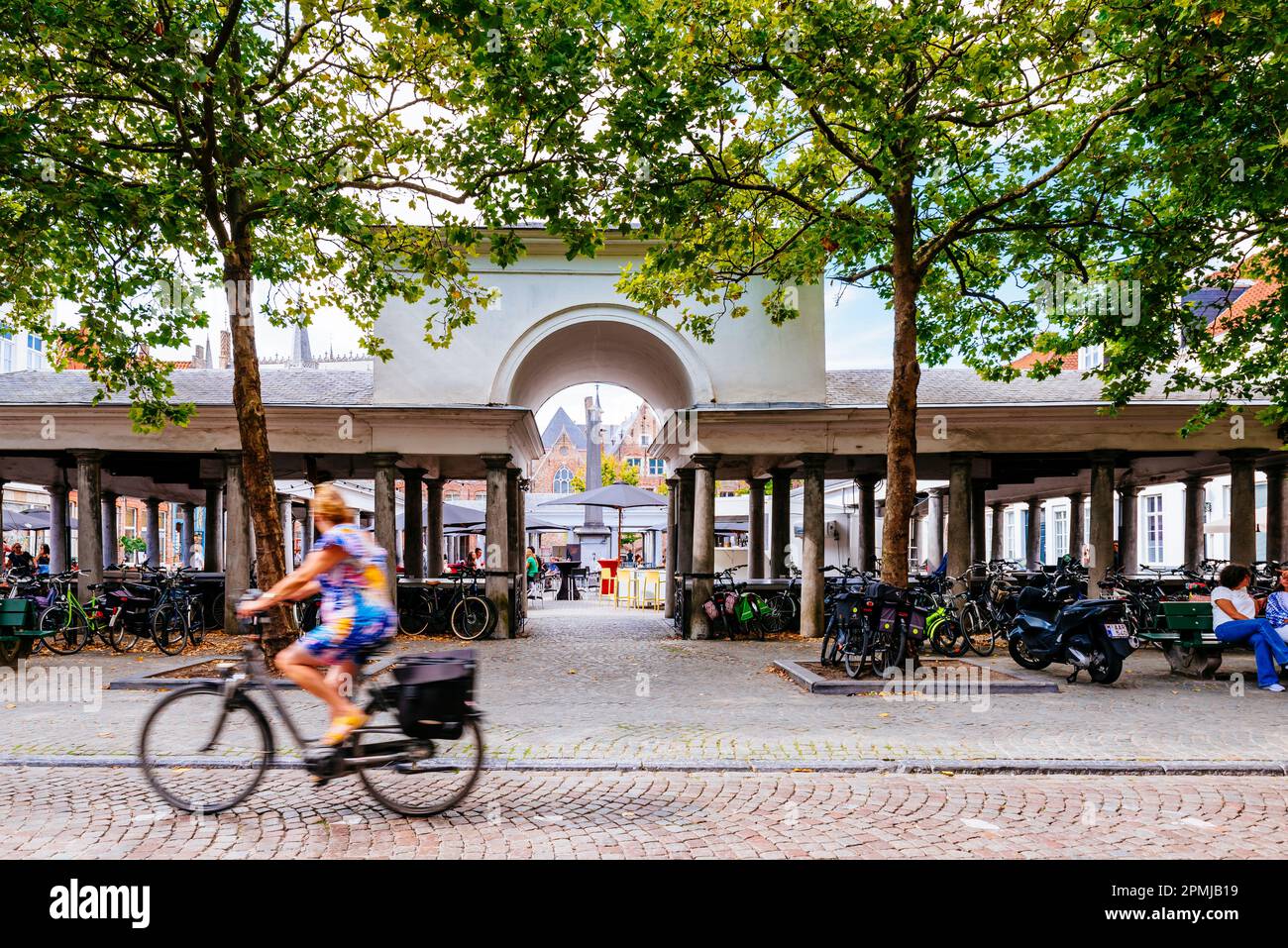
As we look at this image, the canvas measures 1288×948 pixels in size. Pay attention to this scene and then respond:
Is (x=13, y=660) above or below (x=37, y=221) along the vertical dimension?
below

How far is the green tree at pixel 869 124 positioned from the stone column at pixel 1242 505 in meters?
4.68

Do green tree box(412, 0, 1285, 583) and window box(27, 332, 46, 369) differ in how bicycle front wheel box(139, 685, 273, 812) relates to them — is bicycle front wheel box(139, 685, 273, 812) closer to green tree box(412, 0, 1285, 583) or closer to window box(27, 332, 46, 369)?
green tree box(412, 0, 1285, 583)

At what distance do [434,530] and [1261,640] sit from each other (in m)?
18.4

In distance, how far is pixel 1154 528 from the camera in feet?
113

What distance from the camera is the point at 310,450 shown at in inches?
642

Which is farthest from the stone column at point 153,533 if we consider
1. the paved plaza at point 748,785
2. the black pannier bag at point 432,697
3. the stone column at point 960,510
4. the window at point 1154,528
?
the window at point 1154,528

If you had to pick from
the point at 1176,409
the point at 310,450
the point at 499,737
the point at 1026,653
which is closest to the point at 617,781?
the point at 499,737

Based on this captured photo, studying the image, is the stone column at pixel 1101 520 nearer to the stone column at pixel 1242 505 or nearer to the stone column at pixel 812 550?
the stone column at pixel 1242 505

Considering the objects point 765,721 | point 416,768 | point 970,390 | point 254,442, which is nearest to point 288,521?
point 254,442

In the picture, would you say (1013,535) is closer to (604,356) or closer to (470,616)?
(604,356)

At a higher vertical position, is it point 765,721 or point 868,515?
point 868,515

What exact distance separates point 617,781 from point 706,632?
1053 cm
